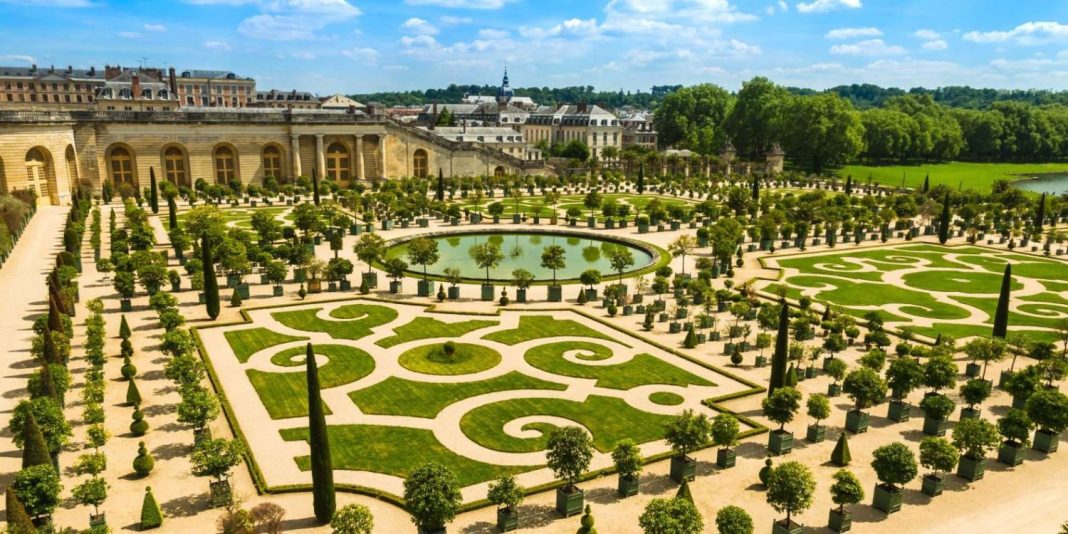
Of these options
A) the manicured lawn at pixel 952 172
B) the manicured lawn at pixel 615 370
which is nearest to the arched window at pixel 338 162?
the manicured lawn at pixel 615 370

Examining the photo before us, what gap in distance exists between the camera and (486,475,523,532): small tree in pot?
74.1 feet

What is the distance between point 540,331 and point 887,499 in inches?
868

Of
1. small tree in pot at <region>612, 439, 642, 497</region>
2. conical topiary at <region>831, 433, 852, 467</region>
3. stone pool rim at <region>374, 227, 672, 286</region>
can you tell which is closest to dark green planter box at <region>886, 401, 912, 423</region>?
conical topiary at <region>831, 433, 852, 467</region>

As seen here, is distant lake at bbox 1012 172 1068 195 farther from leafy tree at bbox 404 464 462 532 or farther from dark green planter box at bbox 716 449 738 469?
leafy tree at bbox 404 464 462 532

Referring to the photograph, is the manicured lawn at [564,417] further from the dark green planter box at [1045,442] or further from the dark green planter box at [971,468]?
the dark green planter box at [1045,442]

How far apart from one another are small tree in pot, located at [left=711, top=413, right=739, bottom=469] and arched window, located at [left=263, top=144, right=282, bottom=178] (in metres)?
90.3

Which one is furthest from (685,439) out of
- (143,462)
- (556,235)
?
(556,235)

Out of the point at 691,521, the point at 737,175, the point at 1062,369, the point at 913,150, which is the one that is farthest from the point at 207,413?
the point at 913,150

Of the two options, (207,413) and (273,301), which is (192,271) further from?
(207,413)

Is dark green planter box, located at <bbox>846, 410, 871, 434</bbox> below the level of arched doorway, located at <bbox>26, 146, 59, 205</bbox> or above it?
below

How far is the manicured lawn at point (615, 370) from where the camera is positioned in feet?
116

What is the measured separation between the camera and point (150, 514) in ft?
73.6

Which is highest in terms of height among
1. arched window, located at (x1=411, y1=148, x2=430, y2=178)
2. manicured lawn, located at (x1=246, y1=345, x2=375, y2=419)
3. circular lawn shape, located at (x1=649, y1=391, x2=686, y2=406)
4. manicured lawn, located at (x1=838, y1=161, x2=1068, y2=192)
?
arched window, located at (x1=411, y1=148, x2=430, y2=178)

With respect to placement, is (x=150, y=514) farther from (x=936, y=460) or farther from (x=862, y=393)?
(x=862, y=393)
